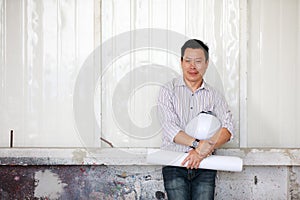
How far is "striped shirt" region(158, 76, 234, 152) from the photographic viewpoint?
306cm

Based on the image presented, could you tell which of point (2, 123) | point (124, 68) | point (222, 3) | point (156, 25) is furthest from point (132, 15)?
point (2, 123)

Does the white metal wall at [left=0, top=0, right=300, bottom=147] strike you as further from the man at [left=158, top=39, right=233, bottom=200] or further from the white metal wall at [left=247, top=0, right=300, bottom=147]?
the man at [left=158, top=39, right=233, bottom=200]

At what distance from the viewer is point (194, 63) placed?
10.1ft

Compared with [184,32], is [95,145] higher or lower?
lower

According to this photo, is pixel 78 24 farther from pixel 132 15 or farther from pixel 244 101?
pixel 244 101

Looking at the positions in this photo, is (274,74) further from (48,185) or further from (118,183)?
(48,185)

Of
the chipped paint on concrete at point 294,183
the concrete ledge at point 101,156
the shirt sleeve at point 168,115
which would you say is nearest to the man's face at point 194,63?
the shirt sleeve at point 168,115

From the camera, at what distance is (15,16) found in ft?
12.2

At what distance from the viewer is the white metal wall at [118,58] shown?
147 inches

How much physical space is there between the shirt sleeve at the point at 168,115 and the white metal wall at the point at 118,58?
0.64 metres

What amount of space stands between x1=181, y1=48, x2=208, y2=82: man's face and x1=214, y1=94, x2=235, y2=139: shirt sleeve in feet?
0.75

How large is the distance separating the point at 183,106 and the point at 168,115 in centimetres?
14

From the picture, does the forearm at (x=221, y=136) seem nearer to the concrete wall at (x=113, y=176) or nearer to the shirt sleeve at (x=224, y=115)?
the shirt sleeve at (x=224, y=115)

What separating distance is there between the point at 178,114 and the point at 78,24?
1243 millimetres
